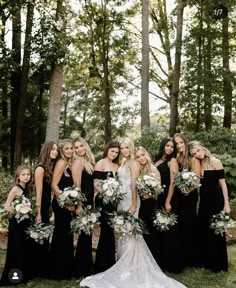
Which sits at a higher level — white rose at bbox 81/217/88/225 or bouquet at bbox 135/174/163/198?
bouquet at bbox 135/174/163/198

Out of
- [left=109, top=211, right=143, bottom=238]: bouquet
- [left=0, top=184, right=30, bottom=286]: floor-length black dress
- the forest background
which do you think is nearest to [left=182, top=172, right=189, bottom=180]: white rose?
[left=109, top=211, right=143, bottom=238]: bouquet

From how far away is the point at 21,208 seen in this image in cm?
553

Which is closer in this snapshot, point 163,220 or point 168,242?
point 163,220

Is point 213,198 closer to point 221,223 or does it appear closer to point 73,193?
point 221,223

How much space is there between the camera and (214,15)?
39.1ft

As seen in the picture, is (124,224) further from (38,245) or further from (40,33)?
(40,33)

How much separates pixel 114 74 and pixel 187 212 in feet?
64.8

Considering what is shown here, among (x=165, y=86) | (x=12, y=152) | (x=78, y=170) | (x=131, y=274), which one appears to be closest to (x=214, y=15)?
(x=78, y=170)

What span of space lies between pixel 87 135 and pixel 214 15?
1826cm

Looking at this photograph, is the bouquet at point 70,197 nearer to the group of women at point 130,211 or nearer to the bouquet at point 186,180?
the group of women at point 130,211

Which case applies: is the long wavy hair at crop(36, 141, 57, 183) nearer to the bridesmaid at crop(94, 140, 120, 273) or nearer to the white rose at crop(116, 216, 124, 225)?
the bridesmaid at crop(94, 140, 120, 273)

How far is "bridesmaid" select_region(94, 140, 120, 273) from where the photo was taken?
20.2ft

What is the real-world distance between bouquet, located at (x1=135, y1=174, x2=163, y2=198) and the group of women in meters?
0.21

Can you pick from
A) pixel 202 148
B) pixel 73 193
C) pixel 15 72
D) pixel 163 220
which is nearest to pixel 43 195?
pixel 73 193
